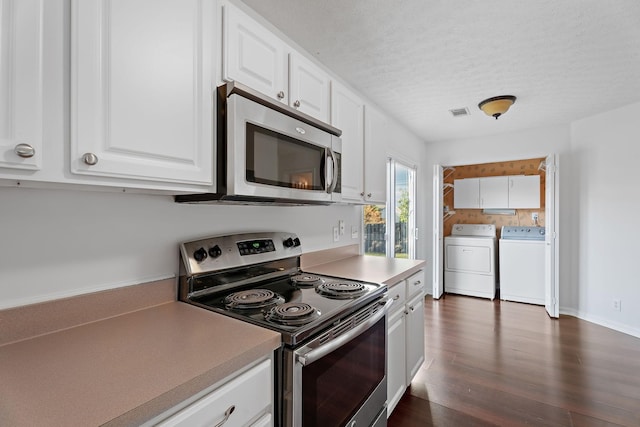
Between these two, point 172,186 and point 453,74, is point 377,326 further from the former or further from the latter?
point 453,74

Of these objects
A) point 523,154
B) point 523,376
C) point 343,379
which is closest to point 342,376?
point 343,379

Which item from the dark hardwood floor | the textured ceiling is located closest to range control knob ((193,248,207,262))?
the textured ceiling

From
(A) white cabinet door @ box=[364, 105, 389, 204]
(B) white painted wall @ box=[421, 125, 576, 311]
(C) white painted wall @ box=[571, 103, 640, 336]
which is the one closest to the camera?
(A) white cabinet door @ box=[364, 105, 389, 204]

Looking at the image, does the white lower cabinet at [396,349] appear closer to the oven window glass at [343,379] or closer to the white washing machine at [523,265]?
the oven window glass at [343,379]

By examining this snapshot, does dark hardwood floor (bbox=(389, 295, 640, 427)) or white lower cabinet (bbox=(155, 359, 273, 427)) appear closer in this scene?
white lower cabinet (bbox=(155, 359, 273, 427))

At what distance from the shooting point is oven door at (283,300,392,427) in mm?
1006

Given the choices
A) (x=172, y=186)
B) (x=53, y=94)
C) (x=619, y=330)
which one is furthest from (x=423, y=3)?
(x=619, y=330)

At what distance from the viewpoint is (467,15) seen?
1723mm

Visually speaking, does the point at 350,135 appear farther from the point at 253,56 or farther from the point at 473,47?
the point at 473,47

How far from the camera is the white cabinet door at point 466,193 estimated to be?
4.83 meters

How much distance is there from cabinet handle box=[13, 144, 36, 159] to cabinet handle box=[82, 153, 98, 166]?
0.10m

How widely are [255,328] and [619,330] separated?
4.11 m

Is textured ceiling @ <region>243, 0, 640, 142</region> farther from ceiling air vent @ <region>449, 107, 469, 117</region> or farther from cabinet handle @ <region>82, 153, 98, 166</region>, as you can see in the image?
cabinet handle @ <region>82, 153, 98, 166</region>

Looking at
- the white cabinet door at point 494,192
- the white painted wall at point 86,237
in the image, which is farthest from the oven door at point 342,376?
the white cabinet door at point 494,192
